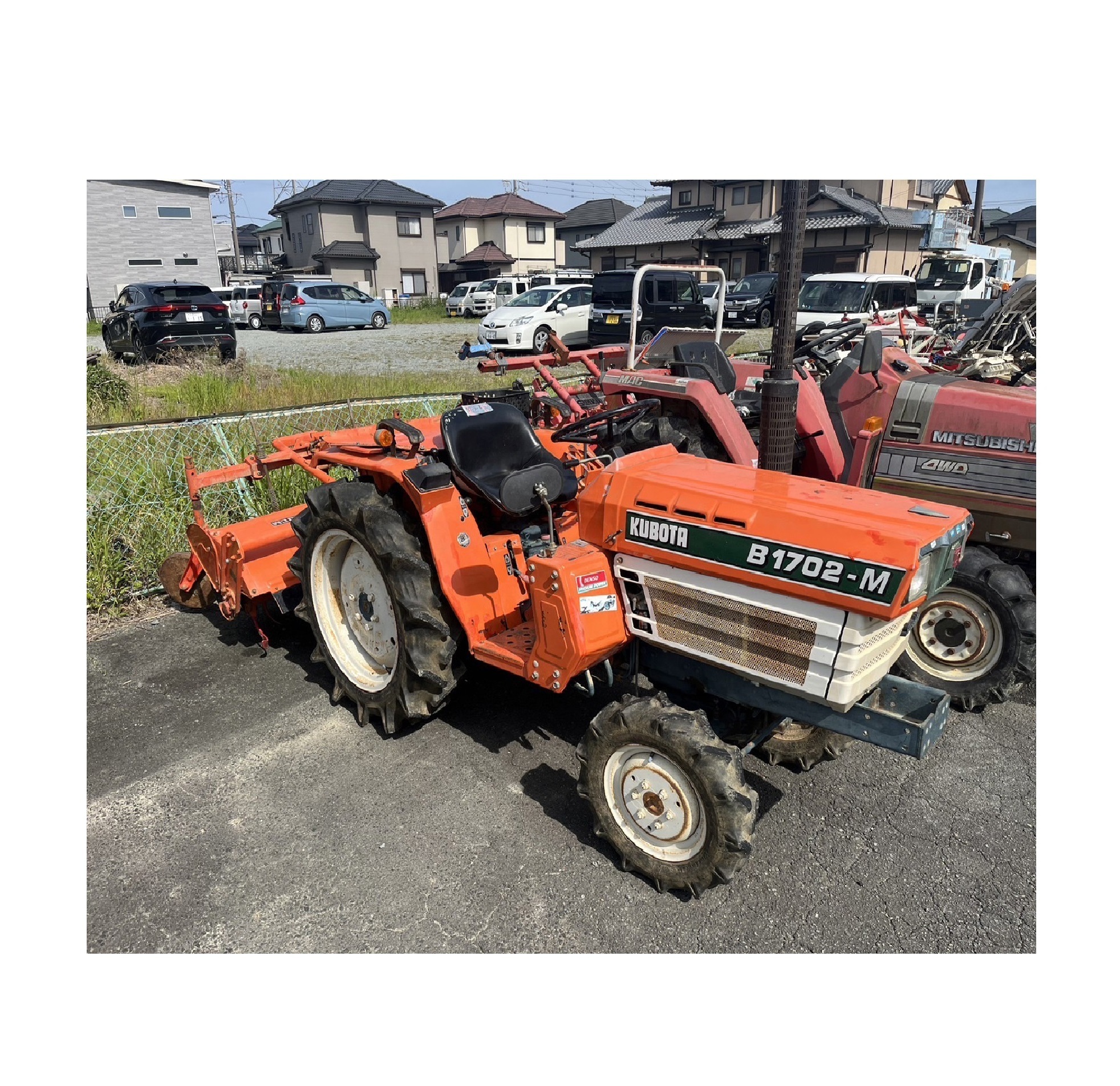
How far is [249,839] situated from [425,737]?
0.84 meters

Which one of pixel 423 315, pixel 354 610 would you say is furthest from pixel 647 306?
pixel 423 315

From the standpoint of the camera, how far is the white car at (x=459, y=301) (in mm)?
25484

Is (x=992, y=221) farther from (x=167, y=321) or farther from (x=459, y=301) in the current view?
(x=167, y=321)

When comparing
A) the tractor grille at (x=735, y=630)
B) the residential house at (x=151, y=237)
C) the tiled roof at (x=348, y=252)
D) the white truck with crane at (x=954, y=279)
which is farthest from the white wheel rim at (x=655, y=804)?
the tiled roof at (x=348, y=252)

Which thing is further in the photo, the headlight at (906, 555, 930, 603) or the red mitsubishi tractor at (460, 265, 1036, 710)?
the red mitsubishi tractor at (460, 265, 1036, 710)

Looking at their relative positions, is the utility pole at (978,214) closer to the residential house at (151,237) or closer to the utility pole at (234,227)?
the residential house at (151,237)

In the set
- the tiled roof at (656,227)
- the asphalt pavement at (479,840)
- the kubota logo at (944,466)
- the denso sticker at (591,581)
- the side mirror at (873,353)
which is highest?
the tiled roof at (656,227)

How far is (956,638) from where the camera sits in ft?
12.3

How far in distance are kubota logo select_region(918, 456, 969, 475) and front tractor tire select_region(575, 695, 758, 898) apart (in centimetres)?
237

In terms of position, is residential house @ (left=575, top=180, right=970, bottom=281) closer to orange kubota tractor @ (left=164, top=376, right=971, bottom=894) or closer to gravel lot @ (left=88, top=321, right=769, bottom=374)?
gravel lot @ (left=88, top=321, right=769, bottom=374)

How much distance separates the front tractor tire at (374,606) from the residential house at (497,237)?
3837 centimetres

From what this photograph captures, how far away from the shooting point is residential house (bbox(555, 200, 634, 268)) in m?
42.7

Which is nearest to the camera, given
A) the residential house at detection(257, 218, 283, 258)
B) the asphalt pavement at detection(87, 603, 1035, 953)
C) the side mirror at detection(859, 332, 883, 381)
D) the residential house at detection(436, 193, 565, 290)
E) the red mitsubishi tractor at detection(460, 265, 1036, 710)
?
the asphalt pavement at detection(87, 603, 1035, 953)

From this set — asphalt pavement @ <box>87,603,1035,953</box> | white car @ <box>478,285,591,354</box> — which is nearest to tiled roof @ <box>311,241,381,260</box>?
white car @ <box>478,285,591,354</box>
